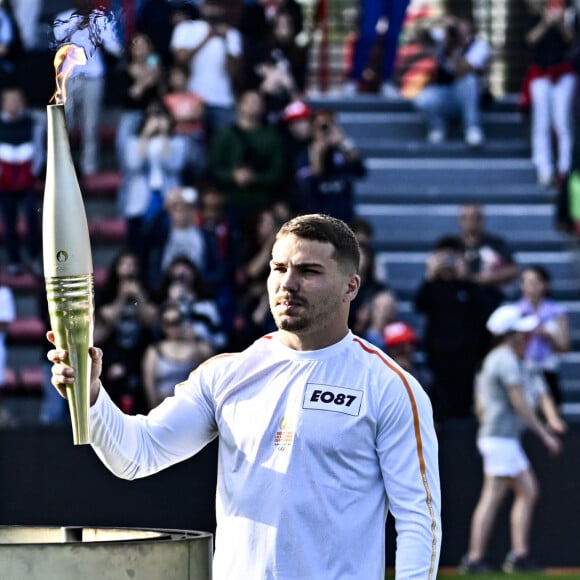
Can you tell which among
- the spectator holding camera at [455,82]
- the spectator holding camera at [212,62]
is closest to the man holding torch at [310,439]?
the spectator holding camera at [212,62]

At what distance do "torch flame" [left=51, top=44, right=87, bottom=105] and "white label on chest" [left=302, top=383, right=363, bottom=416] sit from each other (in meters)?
1.04

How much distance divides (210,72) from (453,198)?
3.01 m

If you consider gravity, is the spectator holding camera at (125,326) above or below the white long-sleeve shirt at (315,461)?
below

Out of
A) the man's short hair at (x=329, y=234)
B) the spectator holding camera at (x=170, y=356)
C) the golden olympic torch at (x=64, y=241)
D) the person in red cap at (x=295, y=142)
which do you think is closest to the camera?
the golden olympic torch at (x=64, y=241)

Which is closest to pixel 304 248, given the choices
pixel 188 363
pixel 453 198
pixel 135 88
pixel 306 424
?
pixel 306 424

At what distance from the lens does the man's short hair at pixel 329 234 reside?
459 cm

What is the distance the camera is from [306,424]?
14.8ft

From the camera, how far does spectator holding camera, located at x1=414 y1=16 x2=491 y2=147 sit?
16.0m

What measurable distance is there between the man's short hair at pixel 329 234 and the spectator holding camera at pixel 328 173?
8.88 meters

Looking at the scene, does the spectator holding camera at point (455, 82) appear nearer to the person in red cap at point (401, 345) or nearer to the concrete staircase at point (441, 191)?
the concrete staircase at point (441, 191)

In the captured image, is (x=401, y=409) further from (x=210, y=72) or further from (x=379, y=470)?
(x=210, y=72)

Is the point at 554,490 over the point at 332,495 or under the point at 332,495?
under

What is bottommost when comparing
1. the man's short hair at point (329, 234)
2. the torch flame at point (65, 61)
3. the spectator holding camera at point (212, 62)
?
the man's short hair at point (329, 234)

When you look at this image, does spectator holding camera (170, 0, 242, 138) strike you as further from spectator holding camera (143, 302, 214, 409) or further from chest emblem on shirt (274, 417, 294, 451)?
chest emblem on shirt (274, 417, 294, 451)
